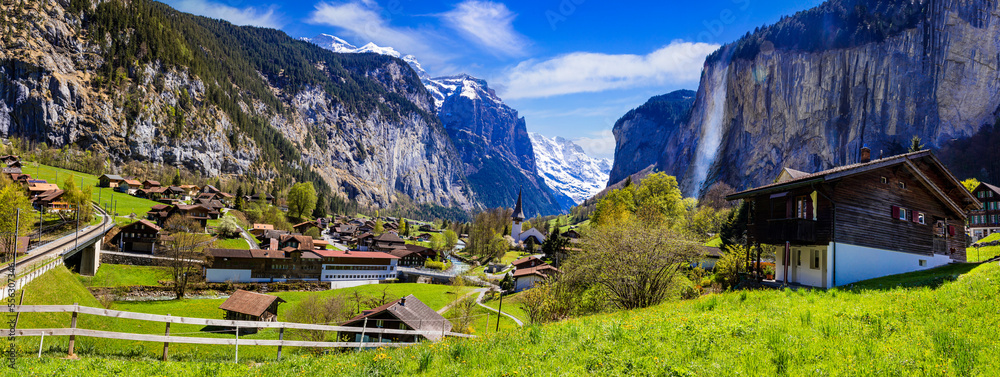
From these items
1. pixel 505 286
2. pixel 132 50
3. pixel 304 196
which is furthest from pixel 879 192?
pixel 132 50

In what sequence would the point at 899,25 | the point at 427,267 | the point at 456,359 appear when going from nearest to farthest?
1. the point at 456,359
2. the point at 427,267
3. the point at 899,25

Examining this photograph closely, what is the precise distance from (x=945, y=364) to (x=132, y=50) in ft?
760

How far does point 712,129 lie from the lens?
18850 cm

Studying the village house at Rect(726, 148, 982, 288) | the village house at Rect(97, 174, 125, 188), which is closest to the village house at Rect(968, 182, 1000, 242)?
the village house at Rect(726, 148, 982, 288)

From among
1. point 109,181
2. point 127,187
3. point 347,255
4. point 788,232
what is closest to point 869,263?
point 788,232

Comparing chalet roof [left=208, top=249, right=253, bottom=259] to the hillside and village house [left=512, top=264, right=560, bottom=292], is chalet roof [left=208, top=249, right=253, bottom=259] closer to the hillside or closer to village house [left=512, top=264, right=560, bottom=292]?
village house [left=512, top=264, right=560, bottom=292]

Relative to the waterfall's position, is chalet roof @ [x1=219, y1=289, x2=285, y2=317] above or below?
below

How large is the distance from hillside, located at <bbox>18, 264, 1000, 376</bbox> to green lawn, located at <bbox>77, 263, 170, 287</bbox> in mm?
56337

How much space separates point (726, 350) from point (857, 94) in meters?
146

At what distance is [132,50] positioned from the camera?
17600 cm

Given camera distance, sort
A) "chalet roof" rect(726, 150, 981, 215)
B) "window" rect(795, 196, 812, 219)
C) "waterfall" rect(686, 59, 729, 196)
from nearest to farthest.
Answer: "chalet roof" rect(726, 150, 981, 215) → "window" rect(795, 196, 812, 219) → "waterfall" rect(686, 59, 729, 196)

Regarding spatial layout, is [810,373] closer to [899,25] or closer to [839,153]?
[839,153]

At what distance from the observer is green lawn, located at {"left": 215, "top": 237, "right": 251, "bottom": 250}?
241 feet

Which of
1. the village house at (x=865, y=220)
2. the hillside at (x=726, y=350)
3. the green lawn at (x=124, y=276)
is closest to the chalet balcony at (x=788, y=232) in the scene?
the village house at (x=865, y=220)
